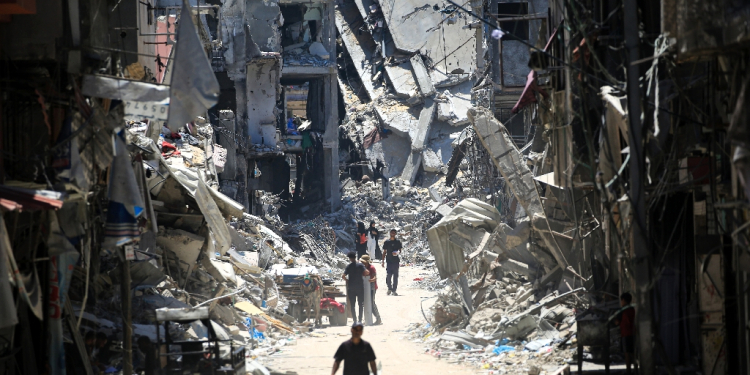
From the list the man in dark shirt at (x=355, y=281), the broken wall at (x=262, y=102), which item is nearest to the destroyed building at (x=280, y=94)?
the broken wall at (x=262, y=102)

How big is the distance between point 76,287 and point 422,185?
32.0 meters

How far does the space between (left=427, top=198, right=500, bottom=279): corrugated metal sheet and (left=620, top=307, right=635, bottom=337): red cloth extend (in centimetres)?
776

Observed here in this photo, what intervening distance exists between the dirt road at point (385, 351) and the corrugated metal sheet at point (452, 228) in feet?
4.19

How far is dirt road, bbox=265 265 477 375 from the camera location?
12.4 meters

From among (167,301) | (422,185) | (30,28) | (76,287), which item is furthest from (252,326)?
(422,185)

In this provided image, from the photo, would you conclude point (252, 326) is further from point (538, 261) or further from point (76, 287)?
point (538, 261)

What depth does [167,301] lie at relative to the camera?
514 inches

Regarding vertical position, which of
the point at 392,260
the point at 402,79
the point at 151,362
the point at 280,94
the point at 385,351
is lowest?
the point at 385,351

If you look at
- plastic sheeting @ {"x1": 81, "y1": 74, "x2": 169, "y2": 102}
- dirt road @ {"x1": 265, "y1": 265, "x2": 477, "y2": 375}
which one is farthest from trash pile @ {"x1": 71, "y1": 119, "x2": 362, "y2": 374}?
plastic sheeting @ {"x1": 81, "y1": 74, "x2": 169, "y2": 102}

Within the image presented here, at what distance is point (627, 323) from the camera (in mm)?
9516

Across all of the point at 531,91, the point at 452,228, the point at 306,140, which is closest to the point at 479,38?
the point at 306,140

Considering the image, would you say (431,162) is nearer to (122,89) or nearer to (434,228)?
(434,228)

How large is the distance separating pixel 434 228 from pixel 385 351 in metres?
3.99

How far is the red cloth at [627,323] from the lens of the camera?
31.1ft
